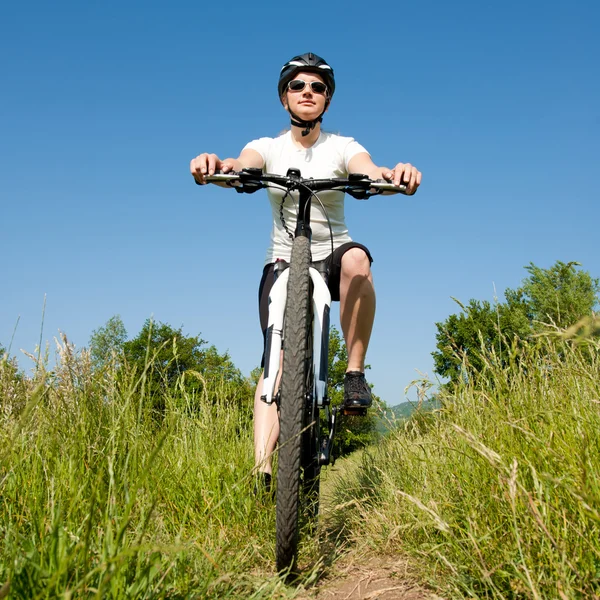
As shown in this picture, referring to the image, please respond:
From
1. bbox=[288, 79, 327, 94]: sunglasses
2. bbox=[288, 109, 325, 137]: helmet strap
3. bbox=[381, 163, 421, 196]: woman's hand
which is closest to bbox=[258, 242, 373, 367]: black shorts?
bbox=[381, 163, 421, 196]: woman's hand

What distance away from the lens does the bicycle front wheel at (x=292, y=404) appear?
230cm

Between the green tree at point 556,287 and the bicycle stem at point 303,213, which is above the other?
the green tree at point 556,287

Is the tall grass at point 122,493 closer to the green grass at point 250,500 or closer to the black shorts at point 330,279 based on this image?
the green grass at point 250,500

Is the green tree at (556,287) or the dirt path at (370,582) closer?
the dirt path at (370,582)

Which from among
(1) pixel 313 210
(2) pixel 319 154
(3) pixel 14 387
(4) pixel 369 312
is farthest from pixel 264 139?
(3) pixel 14 387

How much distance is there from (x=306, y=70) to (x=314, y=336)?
185 centimetres

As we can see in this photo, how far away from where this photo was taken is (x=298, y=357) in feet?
8.14

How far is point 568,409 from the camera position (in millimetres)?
2367

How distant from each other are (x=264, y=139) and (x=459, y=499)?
101 inches

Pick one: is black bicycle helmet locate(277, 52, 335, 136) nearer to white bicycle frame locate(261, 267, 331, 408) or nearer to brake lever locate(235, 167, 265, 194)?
brake lever locate(235, 167, 265, 194)

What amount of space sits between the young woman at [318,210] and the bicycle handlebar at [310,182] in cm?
24

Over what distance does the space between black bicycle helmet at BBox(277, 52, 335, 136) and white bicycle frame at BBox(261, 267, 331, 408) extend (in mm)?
1292

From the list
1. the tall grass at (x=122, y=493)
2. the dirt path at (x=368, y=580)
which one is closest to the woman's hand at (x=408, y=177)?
the tall grass at (x=122, y=493)

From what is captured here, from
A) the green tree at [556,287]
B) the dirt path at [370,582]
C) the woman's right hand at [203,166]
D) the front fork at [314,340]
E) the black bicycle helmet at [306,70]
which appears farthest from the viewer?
the green tree at [556,287]
